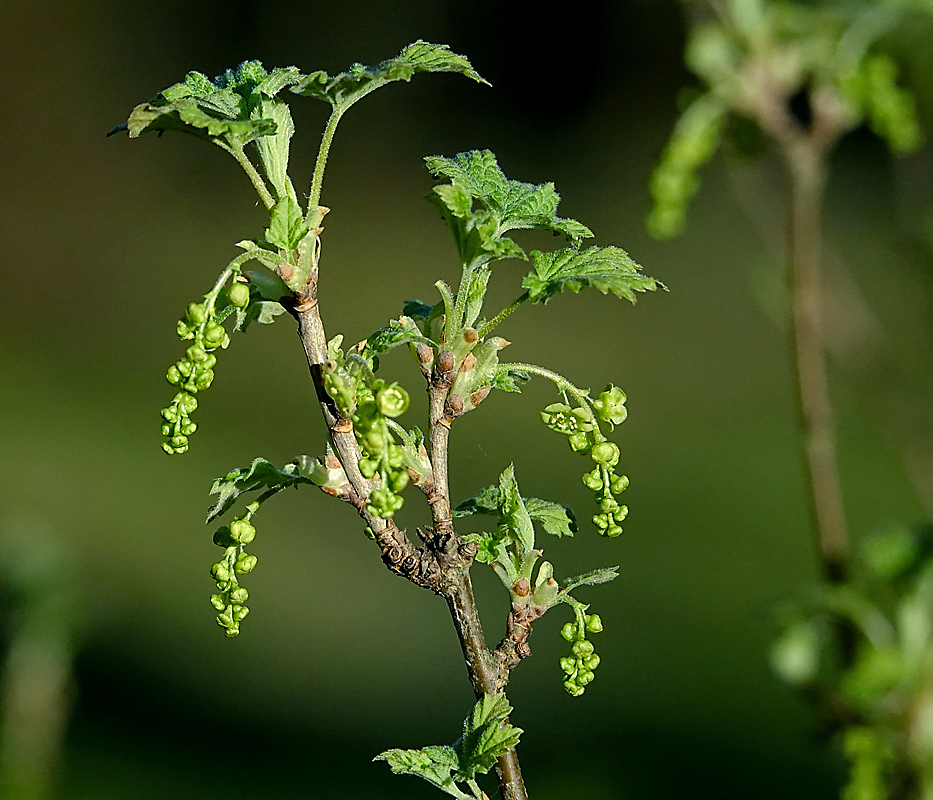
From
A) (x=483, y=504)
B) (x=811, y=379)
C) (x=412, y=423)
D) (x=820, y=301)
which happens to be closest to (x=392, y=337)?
(x=483, y=504)

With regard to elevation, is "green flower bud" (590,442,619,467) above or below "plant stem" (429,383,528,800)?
above

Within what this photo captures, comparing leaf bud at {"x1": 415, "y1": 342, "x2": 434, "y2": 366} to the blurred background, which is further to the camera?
the blurred background

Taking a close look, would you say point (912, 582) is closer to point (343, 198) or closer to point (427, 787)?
point (427, 787)

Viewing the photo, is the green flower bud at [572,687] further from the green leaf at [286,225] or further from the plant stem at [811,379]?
the plant stem at [811,379]

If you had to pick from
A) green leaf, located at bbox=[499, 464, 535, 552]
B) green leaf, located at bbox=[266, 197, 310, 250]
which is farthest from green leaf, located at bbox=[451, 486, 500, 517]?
green leaf, located at bbox=[266, 197, 310, 250]

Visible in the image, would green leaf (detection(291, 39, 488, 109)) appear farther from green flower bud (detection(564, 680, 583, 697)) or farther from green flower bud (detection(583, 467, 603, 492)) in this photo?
green flower bud (detection(564, 680, 583, 697))

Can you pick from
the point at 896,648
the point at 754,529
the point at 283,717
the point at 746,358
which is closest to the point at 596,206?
the point at 746,358

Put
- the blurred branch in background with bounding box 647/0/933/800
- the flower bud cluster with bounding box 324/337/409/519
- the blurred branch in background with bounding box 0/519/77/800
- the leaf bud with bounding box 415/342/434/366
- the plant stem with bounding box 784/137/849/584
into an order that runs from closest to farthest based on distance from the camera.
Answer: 1. the flower bud cluster with bounding box 324/337/409/519
2. the leaf bud with bounding box 415/342/434/366
3. the blurred branch in background with bounding box 647/0/933/800
4. the plant stem with bounding box 784/137/849/584
5. the blurred branch in background with bounding box 0/519/77/800
